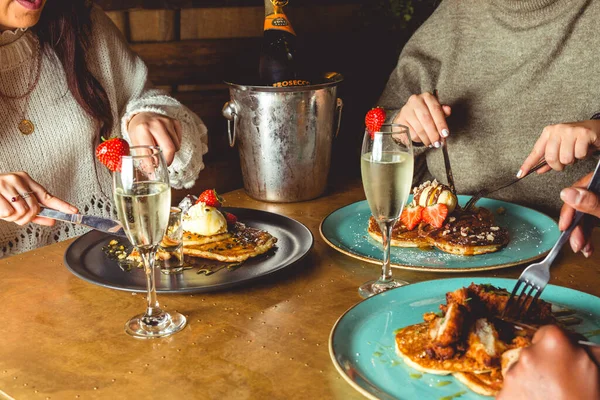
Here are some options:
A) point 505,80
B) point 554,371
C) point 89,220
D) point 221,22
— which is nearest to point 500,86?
point 505,80

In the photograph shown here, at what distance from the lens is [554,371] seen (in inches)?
27.6

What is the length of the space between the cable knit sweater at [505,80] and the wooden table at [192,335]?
0.59 meters

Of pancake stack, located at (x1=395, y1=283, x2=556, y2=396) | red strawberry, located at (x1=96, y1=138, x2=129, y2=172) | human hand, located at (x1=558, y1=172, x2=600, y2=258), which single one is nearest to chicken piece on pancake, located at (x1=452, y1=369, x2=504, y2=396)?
pancake stack, located at (x1=395, y1=283, x2=556, y2=396)

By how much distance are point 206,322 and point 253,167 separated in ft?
2.83

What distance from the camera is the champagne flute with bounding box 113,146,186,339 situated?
1.01 m

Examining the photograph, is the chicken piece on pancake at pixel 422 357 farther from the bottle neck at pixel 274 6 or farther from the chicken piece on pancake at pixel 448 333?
the bottle neck at pixel 274 6

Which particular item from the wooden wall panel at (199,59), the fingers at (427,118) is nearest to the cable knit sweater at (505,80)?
the fingers at (427,118)

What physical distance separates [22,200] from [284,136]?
2.65 ft

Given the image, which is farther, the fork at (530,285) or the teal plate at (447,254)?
the teal plate at (447,254)

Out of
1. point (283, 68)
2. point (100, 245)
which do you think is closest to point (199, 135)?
point (283, 68)

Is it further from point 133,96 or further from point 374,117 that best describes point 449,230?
point 133,96

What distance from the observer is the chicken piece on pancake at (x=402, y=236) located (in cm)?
142

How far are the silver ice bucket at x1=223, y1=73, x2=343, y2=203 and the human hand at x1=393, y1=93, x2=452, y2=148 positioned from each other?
249mm

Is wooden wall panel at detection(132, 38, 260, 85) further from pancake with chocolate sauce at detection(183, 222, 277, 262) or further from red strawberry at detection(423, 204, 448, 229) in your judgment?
red strawberry at detection(423, 204, 448, 229)
